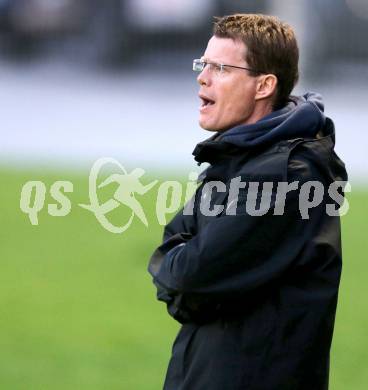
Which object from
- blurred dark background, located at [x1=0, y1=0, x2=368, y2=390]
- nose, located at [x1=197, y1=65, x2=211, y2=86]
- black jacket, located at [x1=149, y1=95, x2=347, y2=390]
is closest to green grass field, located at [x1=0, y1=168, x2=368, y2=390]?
blurred dark background, located at [x1=0, y1=0, x2=368, y2=390]

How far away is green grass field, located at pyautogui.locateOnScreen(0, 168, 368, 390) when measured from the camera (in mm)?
6379

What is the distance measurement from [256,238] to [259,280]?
0.11 m

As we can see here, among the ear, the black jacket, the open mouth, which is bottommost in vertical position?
the black jacket

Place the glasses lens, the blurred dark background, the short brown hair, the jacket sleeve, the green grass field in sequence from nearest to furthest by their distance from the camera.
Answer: the jacket sleeve < the short brown hair < the glasses lens < the green grass field < the blurred dark background

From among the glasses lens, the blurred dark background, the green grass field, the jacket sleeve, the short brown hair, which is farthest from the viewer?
the blurred dark background

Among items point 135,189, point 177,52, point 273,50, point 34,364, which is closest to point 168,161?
point 135,189

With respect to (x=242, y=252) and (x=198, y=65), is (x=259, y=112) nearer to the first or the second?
(x=198, y=65)

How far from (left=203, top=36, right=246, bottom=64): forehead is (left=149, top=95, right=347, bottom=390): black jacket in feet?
0.81

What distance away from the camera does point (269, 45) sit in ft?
11.1

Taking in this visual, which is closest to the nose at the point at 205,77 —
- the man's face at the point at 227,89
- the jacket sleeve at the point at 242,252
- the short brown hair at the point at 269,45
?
the man's face at the point at 227,89

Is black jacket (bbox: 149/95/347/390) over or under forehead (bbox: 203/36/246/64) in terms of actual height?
under

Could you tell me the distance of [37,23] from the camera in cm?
1761

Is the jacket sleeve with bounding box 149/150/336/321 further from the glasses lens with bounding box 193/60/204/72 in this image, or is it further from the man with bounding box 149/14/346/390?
the glasses lens with bounding box 193/60/204/72

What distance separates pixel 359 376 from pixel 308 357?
3.07 meters
